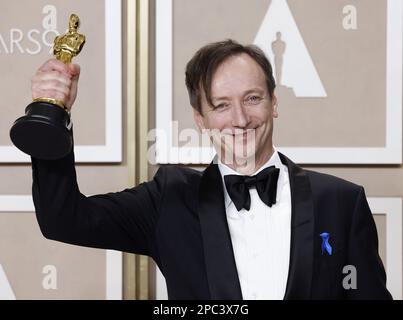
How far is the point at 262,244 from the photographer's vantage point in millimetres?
1144

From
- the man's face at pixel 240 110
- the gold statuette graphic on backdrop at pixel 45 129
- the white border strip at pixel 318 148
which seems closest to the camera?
the gold statuette graphic on backdrop at pixel 45 129

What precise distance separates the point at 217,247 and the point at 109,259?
0.63 metres

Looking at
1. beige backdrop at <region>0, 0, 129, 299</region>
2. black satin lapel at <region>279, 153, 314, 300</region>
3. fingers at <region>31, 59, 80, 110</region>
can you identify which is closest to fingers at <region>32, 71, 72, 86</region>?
fingers at <region>31, 59, 80, 110</region>

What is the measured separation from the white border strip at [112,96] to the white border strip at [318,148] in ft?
0.36

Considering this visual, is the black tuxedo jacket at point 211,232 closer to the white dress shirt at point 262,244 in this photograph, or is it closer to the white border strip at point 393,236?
the white dress shirt at point 262,244

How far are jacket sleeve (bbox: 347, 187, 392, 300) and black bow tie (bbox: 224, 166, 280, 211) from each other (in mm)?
175

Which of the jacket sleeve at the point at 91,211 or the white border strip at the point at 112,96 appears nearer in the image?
the jacket sleeve at the point at 91,211

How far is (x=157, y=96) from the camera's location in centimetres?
163

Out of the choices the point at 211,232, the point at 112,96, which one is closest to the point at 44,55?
the point at 112,96

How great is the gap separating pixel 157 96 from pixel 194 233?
1.97 feet

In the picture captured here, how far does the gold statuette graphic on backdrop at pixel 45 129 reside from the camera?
0.88 m

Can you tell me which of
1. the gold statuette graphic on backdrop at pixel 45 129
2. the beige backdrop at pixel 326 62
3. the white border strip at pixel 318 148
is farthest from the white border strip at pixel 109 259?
the gold statuette graphic on backdrop at pixel 45 129

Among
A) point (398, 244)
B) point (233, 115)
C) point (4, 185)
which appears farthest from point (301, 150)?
point (4, 185)
